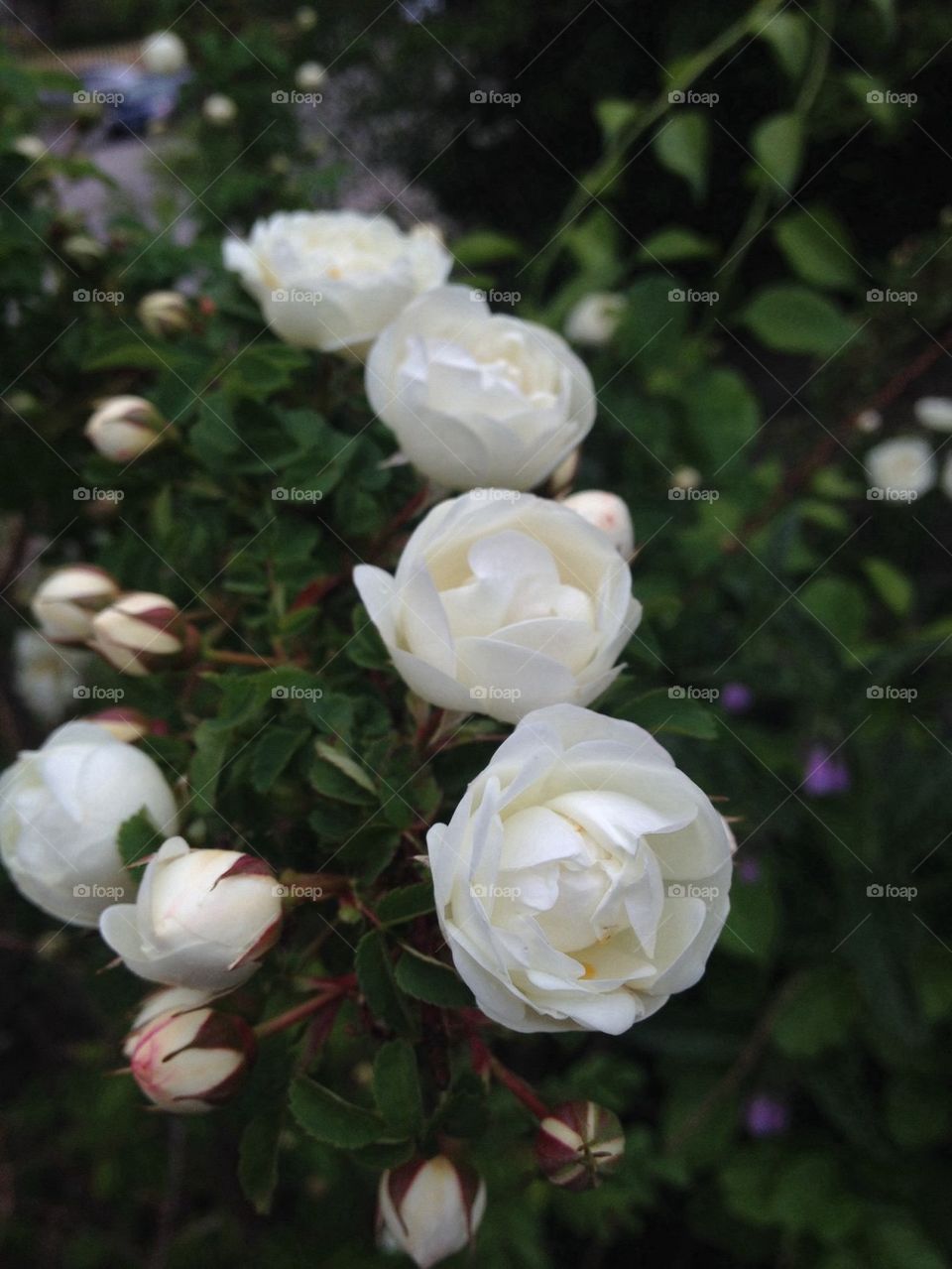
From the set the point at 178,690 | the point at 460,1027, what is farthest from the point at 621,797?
the point at 178,690

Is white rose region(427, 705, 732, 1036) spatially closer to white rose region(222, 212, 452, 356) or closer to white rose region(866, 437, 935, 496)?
white rose region(222, 212, 452, 356)

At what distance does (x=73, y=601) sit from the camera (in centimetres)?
49

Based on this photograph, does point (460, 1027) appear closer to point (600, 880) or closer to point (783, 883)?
point (600, 880)

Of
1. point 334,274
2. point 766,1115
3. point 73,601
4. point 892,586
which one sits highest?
point 334,274

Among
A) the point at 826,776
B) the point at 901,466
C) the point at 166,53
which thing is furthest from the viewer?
the point at 901,466

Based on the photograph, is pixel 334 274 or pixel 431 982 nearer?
pixel 431 982

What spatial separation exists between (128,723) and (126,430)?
19 cm

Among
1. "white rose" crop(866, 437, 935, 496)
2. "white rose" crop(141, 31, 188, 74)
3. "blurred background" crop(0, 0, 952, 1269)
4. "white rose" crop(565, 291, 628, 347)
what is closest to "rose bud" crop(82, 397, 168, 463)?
"blurred background" crop(0, 0, 952, 1269)

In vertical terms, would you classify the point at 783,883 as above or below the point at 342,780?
below

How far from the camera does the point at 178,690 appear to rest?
0.51 meters

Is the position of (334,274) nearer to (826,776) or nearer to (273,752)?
(273,752)

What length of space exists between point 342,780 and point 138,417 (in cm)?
29

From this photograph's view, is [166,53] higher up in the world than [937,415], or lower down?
lower down

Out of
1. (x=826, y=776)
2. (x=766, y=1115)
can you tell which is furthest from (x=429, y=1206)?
(x=766, y=1115)
